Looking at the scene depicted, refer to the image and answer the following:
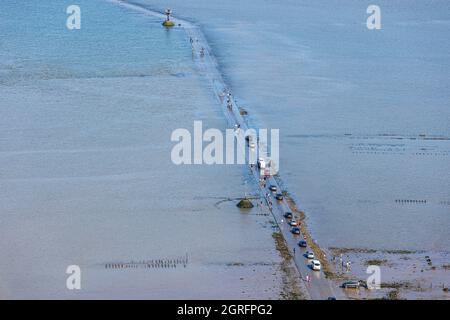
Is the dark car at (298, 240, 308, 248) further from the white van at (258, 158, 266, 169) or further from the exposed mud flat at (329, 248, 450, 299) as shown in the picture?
the white van at (258, 158, 266, 169)

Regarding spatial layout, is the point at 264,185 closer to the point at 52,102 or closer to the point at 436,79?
the point at 52,102

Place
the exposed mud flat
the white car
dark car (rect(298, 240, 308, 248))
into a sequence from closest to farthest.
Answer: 1. the exposed mud flat
2. the white car
3. dark car (rect(298, 240, 308, 248))

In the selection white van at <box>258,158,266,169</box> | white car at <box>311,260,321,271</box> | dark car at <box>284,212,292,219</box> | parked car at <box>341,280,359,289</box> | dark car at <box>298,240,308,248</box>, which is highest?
white van at <box>258,158,266,169</box>

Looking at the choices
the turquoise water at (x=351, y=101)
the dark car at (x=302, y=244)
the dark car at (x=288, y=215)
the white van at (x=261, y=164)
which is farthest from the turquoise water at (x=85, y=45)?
the dark car at (x=302, y=244)

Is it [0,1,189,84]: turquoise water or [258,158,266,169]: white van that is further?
[0,1,189,84]: turquoise water

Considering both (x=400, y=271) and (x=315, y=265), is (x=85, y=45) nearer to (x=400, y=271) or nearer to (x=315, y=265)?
(x=315, y=265)

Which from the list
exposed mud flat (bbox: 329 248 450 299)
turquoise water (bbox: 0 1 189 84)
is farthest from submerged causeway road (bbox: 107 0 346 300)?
turquoise water (bbox: 0 1 189 84)

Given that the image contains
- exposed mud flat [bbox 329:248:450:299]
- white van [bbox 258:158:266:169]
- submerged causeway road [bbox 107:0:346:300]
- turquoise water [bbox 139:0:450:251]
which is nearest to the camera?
exposed mud flat [bbox 329:248:450:299]
